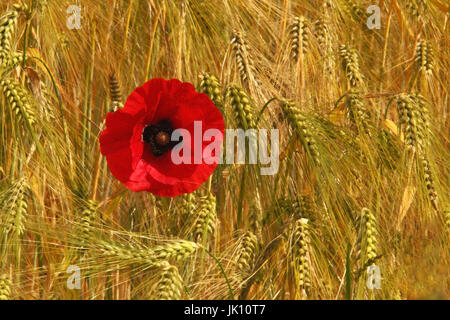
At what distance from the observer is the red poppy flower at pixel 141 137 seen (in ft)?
3.46

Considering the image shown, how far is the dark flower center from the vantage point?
1130 mm

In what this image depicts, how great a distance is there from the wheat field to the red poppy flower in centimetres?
5

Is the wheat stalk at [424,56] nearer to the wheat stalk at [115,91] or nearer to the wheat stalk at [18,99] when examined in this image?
the wheat stalk at [115,91]

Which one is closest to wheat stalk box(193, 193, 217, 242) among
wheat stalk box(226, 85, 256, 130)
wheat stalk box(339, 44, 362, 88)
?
wheat stalk box(226, 85, 256, 130)

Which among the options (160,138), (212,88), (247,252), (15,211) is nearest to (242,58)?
(212,88)

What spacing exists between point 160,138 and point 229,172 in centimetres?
11

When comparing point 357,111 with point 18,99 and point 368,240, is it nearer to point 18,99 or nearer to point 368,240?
point 368,240

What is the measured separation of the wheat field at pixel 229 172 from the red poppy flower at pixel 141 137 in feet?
0.15

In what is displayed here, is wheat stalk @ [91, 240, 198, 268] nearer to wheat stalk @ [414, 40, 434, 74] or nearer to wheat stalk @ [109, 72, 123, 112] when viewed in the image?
wheat stalk @ [109, 72, 123, 112]

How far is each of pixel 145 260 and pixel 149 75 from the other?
0.39m

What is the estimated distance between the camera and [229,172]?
114cm
